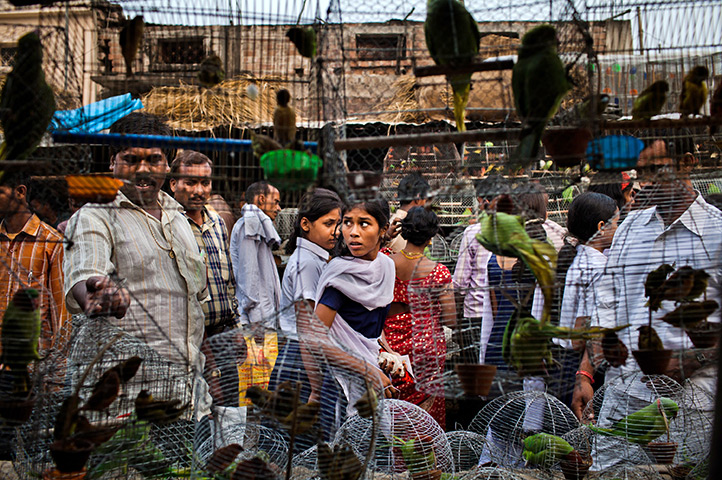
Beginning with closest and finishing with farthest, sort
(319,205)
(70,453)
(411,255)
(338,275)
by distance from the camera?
1. (70,453)
2. (338,275)
3. (319,205)
4. (411,255)

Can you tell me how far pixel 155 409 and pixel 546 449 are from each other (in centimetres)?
170

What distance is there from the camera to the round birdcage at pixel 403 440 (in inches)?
104

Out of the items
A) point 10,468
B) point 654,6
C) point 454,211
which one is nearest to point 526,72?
point 654,6

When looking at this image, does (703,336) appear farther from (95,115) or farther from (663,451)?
(95,115)

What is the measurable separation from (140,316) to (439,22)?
1.93 meters

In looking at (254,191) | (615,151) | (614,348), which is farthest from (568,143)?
(254,191)

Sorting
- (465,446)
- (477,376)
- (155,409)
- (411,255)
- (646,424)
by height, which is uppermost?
(411,255)

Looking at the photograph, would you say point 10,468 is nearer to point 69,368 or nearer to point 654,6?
point 69,368

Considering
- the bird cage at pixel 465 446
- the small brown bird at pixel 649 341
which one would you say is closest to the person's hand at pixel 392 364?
the bird cage at pixel 465 446

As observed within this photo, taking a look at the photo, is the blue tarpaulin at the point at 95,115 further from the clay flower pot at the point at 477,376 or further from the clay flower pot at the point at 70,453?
the clay flower pot at the point at 477,376

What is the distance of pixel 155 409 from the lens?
2100 millimetres

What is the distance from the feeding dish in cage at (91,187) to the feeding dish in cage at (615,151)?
1679 mm

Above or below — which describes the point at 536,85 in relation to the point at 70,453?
above

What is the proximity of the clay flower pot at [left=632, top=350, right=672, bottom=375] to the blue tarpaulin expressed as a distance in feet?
7.47
